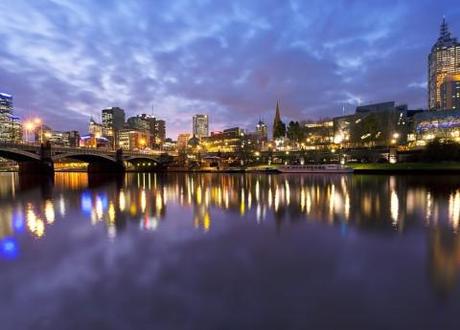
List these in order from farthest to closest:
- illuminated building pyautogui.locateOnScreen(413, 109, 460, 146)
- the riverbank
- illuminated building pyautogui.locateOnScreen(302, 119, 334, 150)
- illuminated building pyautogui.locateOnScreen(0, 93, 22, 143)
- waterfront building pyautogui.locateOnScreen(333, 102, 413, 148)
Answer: illuminated building pyautogui.locateOnScreen(302, 119, 334, 150) → illuminated building pyautogui.locateOnScreen(0, 93, 22, 143) → waterfront building pyautogui.locateOnScreen(333, 102, 413, 148) → illuminated building pyautogui.locateOnScreen(413, 109, 460, 146) → the riverbank

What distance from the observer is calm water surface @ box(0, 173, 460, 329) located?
7457mm

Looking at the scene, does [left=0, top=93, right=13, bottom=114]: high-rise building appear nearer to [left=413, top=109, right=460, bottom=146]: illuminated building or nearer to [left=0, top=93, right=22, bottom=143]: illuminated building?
[left=0, top=93, right=22, bottom=143]: illuminated building

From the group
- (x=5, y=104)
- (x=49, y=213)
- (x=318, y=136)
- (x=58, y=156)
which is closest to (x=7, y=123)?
(x=5, y=104)

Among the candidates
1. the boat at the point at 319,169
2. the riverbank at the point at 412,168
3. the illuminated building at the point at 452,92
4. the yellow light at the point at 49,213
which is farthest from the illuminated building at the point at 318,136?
the yellow light at the point at 49,213

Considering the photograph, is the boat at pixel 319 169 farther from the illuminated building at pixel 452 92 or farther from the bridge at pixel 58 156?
the illuminated building at pixel 452 92

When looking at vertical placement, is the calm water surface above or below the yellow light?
below

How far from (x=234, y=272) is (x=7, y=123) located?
16966 centimetres

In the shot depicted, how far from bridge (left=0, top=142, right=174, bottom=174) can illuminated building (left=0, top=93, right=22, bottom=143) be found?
188 feet

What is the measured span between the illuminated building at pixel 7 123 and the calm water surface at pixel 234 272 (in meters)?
147

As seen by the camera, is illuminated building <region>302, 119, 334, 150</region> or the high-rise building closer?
the high-rise building

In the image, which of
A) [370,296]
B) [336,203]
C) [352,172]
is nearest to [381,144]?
[352,172]

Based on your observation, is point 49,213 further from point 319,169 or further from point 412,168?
point 412,168

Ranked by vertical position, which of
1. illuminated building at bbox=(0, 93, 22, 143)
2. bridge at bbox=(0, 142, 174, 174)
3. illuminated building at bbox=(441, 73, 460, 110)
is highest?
illuminated building at bbox=(441, 73, 460, 110)

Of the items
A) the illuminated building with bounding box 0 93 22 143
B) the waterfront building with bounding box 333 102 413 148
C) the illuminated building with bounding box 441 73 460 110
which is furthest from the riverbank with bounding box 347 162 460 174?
the illuminated building with bounding box 441 73 460 110
